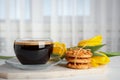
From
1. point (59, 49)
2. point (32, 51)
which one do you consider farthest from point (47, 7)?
point (32, 51)

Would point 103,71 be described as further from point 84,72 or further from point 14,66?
point 14,66

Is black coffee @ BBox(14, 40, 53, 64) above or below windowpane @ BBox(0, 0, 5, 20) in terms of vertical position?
below

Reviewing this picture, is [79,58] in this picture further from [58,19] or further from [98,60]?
[58,19]

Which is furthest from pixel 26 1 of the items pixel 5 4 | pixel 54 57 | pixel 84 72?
pixel 84 72

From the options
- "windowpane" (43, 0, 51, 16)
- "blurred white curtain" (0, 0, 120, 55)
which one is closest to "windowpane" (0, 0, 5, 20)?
"blurred white curtain" (0, 0, 120, 55)

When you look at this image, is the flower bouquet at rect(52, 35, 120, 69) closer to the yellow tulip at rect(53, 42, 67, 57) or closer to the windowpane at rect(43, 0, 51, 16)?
the yellow tulip at rect(53, 42, 67, 57)

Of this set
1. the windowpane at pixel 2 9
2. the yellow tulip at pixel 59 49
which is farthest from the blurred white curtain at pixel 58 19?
the yellow tulip at pixel 59 49

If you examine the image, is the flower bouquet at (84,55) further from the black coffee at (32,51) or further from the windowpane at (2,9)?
the windowpane at (2,9)

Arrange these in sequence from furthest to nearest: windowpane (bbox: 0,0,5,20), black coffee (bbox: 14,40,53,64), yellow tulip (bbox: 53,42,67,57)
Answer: windowpane (bbox: 0,0,5,20) → yellow tulip (bbox: 53,42,67,57) → black coffee (bbox: 14,40,53,64)
